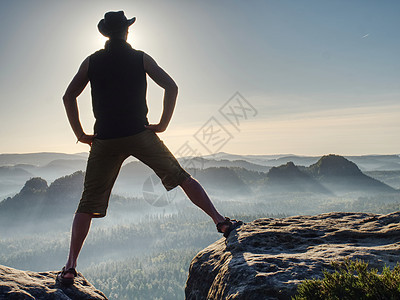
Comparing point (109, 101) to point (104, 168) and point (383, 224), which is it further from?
point (383, 224)

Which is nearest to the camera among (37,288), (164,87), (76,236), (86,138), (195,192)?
(37,288)

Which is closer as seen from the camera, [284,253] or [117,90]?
[284,253]

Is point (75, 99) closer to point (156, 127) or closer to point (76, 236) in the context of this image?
point (156, 127)

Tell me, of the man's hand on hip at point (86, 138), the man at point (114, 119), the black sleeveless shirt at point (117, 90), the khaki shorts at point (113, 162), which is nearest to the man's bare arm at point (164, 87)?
the man at point (114, 119)

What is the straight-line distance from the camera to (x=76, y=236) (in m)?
5.48

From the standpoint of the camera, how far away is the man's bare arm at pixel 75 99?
5676mm

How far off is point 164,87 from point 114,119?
1.04 metres

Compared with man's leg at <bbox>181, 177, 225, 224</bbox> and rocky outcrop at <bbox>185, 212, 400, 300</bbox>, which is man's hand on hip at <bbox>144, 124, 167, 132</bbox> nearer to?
man's leg at <bbox>181, 177, 225, 224</bbox>

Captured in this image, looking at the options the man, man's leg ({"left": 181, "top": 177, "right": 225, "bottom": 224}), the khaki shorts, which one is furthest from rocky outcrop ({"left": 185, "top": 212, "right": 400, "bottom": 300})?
the khaki shorts

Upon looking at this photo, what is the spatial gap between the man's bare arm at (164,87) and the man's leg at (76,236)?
1970 mm

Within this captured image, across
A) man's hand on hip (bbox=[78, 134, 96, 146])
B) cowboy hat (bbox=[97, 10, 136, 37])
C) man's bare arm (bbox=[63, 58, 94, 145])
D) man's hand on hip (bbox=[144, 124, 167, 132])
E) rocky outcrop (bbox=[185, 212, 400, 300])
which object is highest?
cowboy hat (bbox=[97, 10, 136, 37])

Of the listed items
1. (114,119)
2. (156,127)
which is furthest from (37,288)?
(156,127)

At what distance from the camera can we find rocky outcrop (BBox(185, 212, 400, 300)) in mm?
4238

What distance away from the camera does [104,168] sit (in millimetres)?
5602
